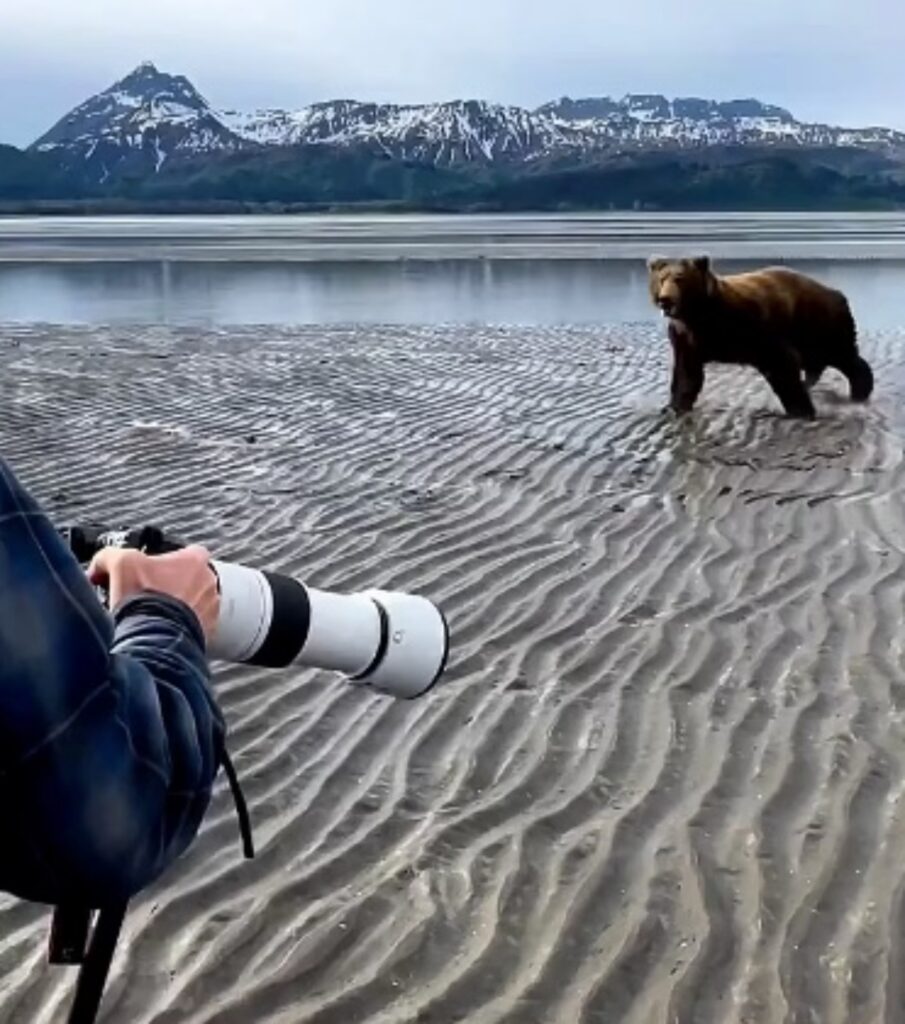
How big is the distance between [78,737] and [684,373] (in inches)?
406

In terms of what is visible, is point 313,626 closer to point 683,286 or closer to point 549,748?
point 549,748

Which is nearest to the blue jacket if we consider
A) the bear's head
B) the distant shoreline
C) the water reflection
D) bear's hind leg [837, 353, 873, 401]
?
the bear's head

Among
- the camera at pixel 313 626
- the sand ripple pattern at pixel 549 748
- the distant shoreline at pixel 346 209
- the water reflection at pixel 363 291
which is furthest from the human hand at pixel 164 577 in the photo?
the distant shoreline at pixel 346 209

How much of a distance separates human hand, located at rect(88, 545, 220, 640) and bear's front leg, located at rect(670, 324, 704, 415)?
9733 millimetres

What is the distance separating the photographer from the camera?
147 cm

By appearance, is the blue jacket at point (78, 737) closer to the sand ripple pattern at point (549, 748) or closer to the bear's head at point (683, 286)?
the sand ripple pattern at point (549, 748)

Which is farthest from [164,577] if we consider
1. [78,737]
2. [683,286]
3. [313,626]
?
[683,286]

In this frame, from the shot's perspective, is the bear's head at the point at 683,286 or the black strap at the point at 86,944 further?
the bear's head at the point at 683,286

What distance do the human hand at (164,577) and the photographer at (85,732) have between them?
63 millimetres

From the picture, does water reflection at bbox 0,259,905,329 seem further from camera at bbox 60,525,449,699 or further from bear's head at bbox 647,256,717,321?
camera at bbox 60,525,449,699

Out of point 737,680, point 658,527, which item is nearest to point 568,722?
point 737,680

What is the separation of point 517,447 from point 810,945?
6.73m

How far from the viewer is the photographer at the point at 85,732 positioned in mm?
1471

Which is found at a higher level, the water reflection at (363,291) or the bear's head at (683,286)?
the bear's head at (683,286)
